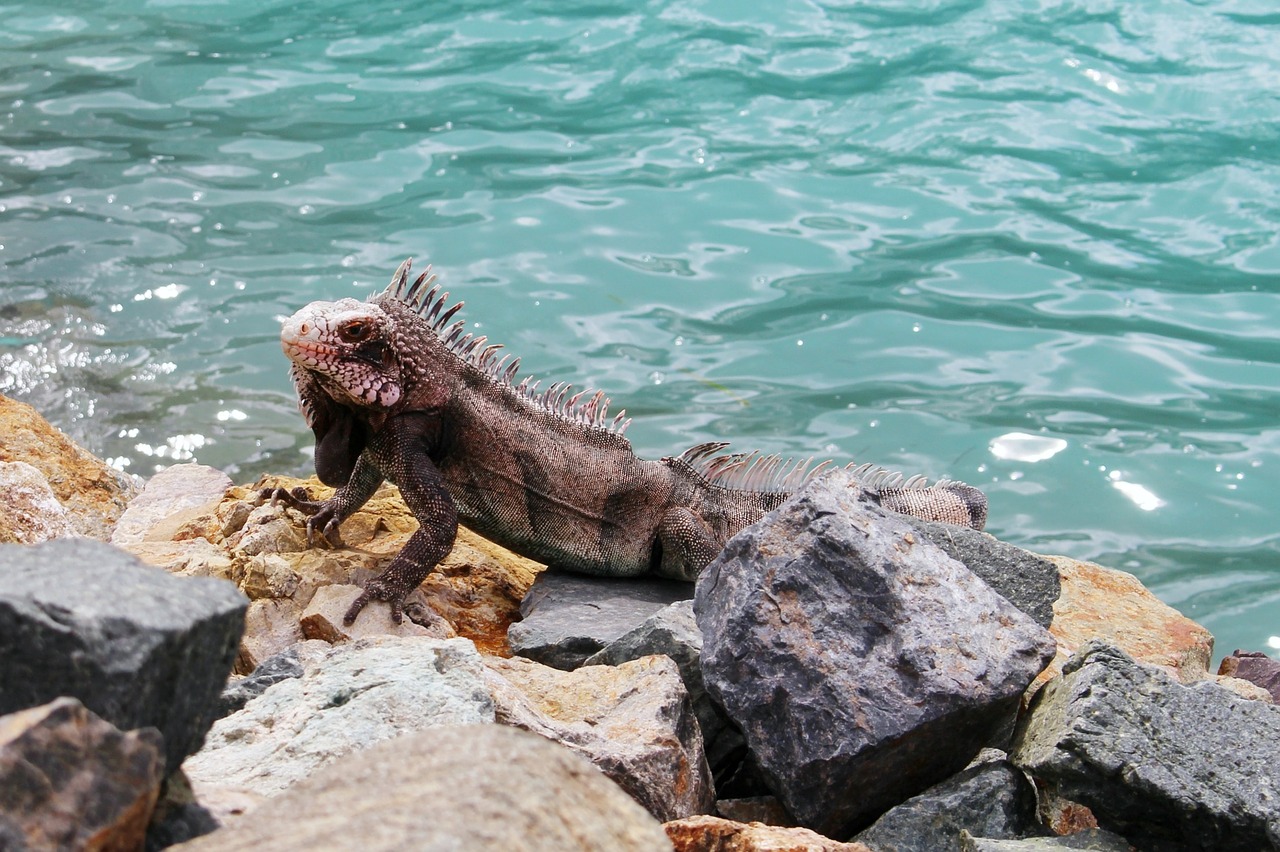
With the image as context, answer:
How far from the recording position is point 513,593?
5.34m

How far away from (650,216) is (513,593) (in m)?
5.78

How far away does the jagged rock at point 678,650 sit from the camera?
404 cm

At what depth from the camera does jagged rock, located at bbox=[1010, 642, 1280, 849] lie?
319 cm

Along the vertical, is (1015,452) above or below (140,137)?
below

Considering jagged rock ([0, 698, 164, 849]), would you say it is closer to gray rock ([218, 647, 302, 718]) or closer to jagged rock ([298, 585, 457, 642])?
gray rock ([218, 647, 302, 718])

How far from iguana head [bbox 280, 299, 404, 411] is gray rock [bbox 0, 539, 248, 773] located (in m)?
2.58

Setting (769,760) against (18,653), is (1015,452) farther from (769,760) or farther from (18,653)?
(18,653)

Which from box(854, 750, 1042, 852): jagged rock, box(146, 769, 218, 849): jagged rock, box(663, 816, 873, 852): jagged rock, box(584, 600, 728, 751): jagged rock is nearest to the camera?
box(146, 769, 218, 849): jagged rock

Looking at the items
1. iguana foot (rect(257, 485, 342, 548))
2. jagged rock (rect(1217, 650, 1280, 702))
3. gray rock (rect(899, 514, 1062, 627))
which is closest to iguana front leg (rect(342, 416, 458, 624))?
iguana foot (rect(257, 485, 342, 548))

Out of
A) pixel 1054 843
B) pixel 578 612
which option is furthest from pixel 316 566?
pixel 1054 843

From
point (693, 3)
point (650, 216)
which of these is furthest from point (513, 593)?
point (693, 3)

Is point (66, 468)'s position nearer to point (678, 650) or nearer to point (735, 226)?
point (678, 650)

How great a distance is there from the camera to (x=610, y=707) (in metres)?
3.70

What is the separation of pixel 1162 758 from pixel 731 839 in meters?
1.13
